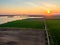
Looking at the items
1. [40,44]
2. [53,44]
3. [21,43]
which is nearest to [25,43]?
[21,43]

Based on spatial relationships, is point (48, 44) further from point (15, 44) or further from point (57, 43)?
point (15, 44)

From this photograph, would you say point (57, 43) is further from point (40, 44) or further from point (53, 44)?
point (40, 44)

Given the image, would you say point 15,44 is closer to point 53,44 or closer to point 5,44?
point 5,44

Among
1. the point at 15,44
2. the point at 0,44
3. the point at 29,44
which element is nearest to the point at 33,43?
the point at 29,44

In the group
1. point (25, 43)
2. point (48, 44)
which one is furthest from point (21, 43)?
point (48, 44)

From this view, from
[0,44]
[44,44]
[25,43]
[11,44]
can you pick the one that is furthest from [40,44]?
[0,44]

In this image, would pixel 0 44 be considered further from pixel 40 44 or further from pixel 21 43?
Answer: pixel 40 44
